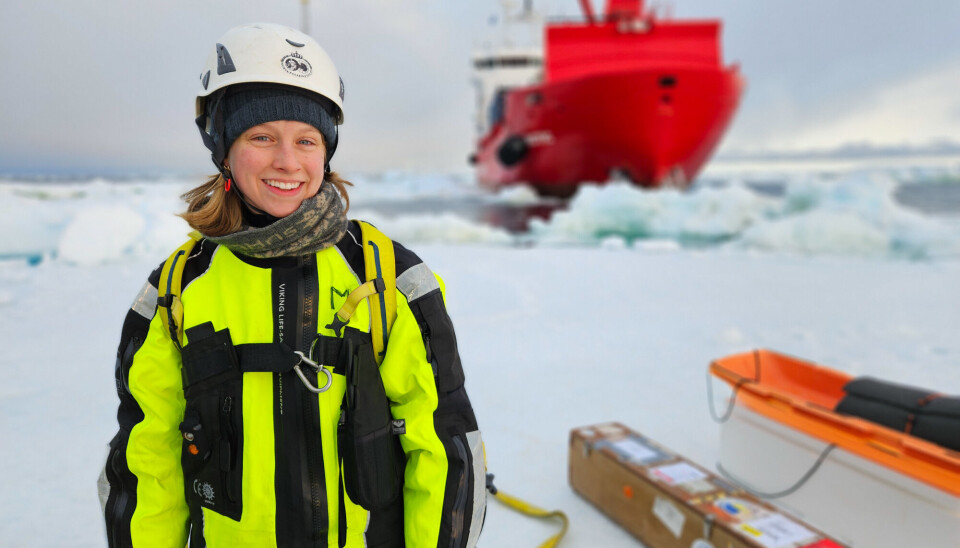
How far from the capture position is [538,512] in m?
1.91

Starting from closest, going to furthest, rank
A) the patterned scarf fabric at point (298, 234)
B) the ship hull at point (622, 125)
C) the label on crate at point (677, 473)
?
the patterned scarf fabric at point (298, 234), the label on crate at point (677, 473), the ship hull at point (622, 125)

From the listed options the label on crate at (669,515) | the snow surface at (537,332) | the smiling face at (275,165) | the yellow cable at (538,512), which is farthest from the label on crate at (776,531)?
the smiling face at (275,165)

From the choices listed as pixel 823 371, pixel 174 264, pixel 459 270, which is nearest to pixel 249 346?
pixel 174 264

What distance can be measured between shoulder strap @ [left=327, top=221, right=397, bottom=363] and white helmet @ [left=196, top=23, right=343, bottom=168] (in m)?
0.25

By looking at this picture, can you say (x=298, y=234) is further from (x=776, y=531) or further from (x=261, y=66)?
(x=776, y=531)

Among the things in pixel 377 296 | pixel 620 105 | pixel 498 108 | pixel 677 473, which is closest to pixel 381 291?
pixel 377 296

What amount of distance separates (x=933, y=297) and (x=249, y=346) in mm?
6297

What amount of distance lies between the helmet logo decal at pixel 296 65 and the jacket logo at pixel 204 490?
727 mm

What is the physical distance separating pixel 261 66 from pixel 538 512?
1695mm

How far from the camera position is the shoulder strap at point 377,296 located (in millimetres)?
875

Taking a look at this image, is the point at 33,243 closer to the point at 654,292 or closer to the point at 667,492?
the point at 667,492

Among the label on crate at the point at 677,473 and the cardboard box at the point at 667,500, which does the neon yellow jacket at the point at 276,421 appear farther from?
the label on crate at the point at 677,473

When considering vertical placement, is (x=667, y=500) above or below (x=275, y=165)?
below

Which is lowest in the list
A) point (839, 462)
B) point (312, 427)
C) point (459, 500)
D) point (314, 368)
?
point (839, 462)
